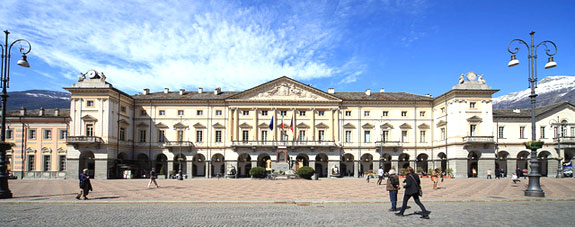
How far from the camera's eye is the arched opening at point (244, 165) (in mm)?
62125

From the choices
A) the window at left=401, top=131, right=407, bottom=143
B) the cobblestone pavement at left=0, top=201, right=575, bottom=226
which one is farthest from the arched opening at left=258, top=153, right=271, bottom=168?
the cobblestone pavement at left=0, top=201, right=575, bottom=226

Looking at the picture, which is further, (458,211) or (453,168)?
(453,168)

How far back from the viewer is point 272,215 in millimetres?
15297

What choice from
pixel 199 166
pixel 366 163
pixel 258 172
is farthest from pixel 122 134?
pixel 366 163

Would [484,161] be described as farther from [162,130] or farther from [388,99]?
[162,130]

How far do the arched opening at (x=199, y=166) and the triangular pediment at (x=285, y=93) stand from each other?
10.3 metres

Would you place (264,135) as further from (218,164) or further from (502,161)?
(502,161)

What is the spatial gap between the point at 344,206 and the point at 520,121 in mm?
48671

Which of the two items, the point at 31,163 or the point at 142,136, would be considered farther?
the point at 142,136

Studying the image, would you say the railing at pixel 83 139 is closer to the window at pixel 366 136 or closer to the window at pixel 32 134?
the window at pixel 32 134

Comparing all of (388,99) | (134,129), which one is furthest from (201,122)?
(388,99)

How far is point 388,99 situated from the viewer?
6094cm

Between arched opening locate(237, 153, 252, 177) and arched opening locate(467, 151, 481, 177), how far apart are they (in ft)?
97.9

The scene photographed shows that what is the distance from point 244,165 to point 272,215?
47.9m
